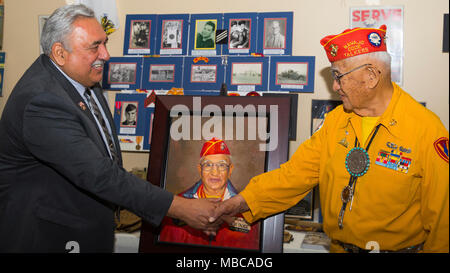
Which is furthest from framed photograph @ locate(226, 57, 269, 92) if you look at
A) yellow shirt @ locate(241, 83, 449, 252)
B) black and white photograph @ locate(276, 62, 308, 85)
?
yellow shirt @ locate(241, 83, 449, 252)

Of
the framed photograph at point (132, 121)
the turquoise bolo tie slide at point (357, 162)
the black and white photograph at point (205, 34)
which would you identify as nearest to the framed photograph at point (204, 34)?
the black and white photograph at point (205, 34)

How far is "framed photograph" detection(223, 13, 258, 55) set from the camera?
9.97 ft

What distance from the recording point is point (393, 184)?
6.44 ft

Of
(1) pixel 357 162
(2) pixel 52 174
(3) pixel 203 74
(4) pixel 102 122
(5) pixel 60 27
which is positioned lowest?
(2) pixel 52 174

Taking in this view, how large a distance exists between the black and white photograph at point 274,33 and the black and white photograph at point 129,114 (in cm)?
114

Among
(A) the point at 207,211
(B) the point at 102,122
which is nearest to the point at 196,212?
(A) the point at 207,211

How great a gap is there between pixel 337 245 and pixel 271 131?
0.73 m

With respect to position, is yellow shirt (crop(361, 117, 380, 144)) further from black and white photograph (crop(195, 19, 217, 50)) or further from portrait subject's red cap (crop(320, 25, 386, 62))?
black and white photograph (crop(195, 19, 217, 50))

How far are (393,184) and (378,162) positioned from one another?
0.42 ft

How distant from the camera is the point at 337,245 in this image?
2.19 metres

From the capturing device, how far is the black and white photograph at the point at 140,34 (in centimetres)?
321

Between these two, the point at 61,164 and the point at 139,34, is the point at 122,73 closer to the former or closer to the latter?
the point at 139,34

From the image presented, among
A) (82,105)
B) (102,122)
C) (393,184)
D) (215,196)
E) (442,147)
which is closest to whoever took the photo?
(442,147)

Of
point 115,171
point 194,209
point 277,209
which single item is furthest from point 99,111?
point 277,209
